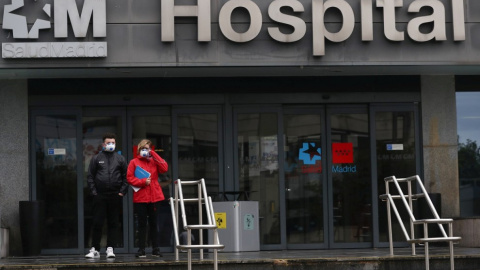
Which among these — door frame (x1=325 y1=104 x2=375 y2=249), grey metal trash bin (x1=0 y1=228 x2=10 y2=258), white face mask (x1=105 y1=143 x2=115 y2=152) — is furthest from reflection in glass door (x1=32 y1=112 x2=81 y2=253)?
door frame (x1=325 y1=104 x2=375 y2=249)

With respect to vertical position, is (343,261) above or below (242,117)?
below

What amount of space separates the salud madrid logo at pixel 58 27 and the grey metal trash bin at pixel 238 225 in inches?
131

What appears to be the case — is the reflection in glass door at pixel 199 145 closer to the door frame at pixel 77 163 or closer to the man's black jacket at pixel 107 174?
the door frame at pixel 77 163

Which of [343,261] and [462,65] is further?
[462,65]

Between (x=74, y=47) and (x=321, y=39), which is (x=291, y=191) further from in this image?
(x=74, y=47)

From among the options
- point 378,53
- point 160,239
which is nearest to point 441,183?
point 378,53

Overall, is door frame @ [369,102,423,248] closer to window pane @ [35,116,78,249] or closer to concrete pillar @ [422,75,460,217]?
concrete pillar @ [422,75,460,217]

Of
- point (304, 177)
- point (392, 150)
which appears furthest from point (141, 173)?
point (392, 150)

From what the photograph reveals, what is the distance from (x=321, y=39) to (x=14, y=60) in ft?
16.4

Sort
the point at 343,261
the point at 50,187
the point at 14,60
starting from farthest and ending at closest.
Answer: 1. the point at 50,187
2. the point at 14,60
3. the point at 343,261

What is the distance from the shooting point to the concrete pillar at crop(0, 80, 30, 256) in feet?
58.6

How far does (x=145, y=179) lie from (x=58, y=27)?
314cm

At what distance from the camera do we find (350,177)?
1858cm

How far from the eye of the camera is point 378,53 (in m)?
17.0
